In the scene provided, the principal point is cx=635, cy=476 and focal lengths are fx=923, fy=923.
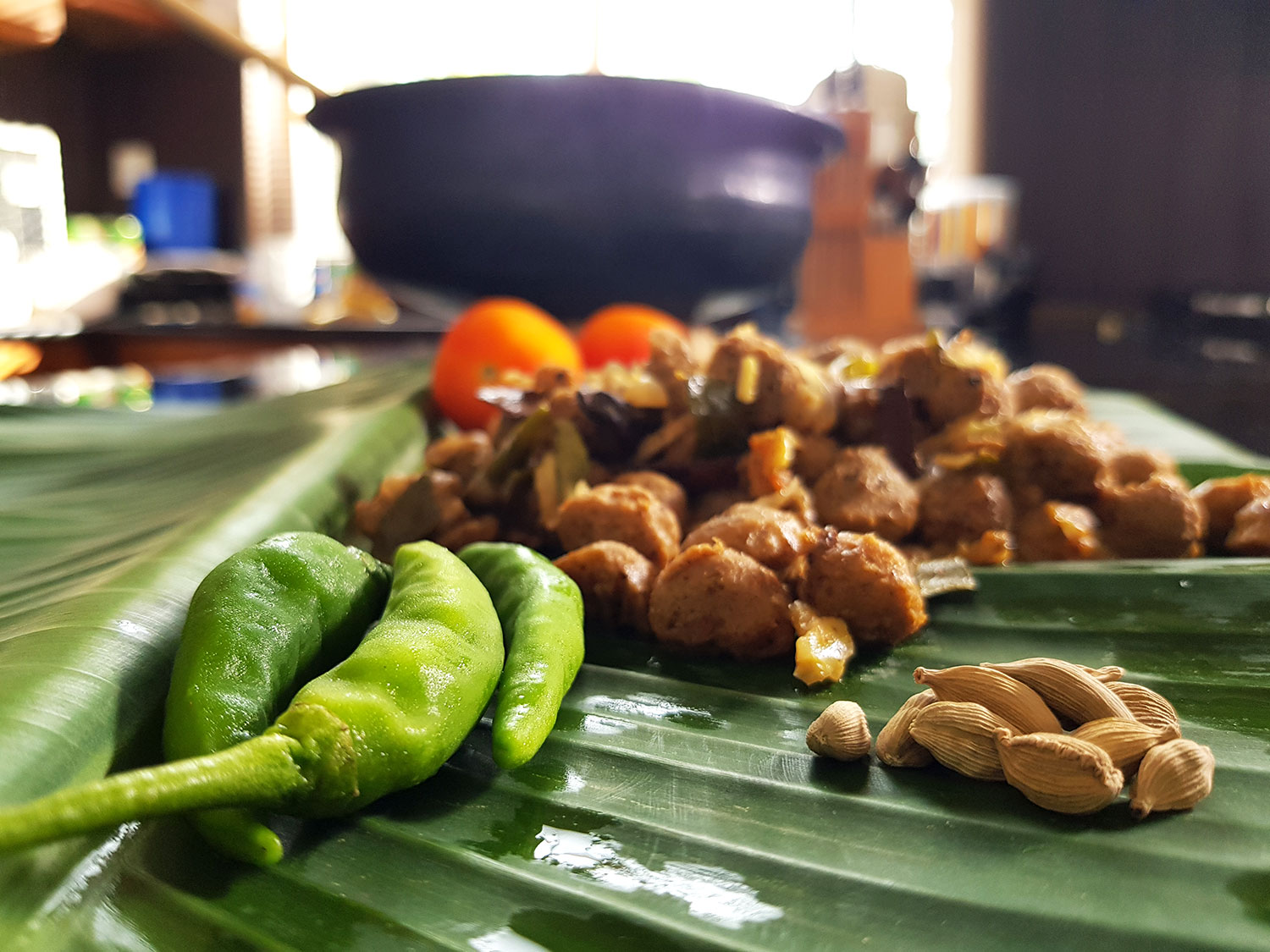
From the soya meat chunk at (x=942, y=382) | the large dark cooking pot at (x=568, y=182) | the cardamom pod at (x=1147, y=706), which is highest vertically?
the large dark cooking pot at (x=568, y=182)

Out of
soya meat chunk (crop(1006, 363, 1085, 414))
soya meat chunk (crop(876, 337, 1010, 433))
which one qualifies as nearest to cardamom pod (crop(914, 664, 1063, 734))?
soya meat chunk (crop(876, 337, 1010, 433))

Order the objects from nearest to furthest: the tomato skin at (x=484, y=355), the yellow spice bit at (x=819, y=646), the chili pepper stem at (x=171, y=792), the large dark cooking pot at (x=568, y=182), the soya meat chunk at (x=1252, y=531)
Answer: the chili pepper stem at (x=171, y=792) < the yellow spice bit at (x=819, y=646) < the soya meat chunk at (x=1252, y=531) < the tomato skin at (x=484, y=355) < the large dark cooking pot at (x=568, y=182)

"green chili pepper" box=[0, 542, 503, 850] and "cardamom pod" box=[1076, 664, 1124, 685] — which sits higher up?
"green chili pepper" box=[0, 542, 503, 850]

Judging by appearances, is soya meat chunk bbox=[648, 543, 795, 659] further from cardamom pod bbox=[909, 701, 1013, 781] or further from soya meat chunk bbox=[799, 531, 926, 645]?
cardamom pod bbox=[909, 701, 1013, 781]

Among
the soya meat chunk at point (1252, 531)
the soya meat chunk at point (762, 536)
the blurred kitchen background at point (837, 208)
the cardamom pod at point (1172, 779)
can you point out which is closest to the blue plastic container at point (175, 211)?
the blurred kitchen background at point (837, 208)

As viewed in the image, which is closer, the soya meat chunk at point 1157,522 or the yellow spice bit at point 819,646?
the yellow spice bit at point 819,646

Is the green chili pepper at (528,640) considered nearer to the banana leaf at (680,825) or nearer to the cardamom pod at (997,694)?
the banana leaf at (680,825)
